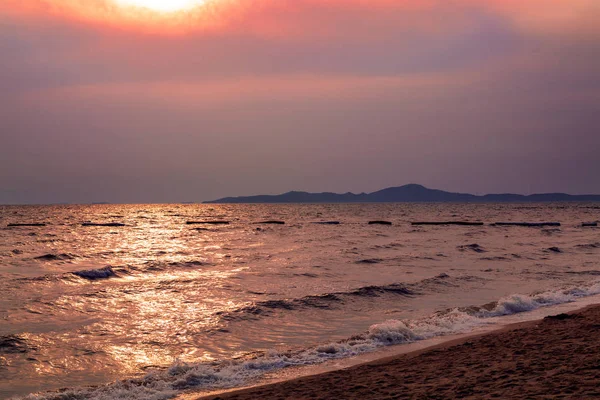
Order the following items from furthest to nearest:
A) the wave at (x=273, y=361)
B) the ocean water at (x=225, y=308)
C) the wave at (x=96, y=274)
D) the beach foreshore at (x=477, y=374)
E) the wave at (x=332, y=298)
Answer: the wave at (x=96, y=274) < the wave at (x=332, y=298) < the ocean water at (x=225, y=308) < the wave at (x=273, y=361) < the beach foreshore at (x=477, y=374)

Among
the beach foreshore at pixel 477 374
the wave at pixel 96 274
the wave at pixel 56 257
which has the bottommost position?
the wave at pixel 56 257

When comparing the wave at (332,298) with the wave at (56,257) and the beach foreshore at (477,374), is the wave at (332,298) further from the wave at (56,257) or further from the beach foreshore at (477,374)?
the wave at (56,257)

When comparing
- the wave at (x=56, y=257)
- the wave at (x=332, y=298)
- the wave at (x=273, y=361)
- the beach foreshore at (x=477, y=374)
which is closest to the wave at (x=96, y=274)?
the wave at (x=56, y=257)

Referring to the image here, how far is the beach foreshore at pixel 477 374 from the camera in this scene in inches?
326

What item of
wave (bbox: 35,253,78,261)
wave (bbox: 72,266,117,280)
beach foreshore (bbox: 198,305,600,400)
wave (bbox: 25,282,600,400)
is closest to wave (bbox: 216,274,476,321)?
wave (bbox: 25,282,600,400)

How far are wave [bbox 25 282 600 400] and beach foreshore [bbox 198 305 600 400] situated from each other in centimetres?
112

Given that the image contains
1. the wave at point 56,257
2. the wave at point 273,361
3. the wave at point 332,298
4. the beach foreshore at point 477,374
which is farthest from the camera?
the wave at point 56,257

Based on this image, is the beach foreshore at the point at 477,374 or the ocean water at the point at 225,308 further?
the ocean water at the point at 225,308

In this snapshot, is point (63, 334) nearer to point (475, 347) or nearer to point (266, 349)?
point (266, 349)

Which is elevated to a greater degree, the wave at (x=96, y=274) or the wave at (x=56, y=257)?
the wave at (x=96, y=274)

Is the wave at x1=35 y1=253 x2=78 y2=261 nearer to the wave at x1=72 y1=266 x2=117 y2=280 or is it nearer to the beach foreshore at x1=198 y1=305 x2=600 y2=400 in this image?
the wave at x1=72 y1=266 x2=117 y2=280

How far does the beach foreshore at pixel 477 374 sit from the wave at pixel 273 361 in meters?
1.12

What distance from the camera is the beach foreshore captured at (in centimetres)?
828

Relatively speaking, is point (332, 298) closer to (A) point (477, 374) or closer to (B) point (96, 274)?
(A) point (477, 374)
